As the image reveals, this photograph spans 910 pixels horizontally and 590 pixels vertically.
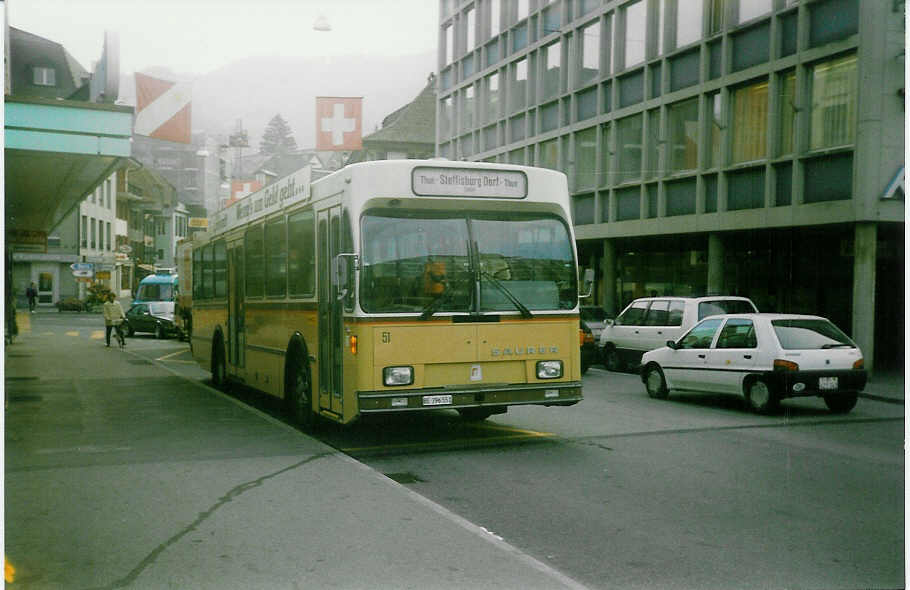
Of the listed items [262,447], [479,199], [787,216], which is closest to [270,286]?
[262,447]

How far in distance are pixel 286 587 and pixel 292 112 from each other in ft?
15.8

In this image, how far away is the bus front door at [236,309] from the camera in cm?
1357

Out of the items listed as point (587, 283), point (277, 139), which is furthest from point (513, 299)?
point (277, 139)

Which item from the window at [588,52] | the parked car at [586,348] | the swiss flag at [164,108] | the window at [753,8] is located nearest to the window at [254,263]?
the swiss flag at [164,108]

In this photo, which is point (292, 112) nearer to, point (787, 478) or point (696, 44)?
point (787, 478)

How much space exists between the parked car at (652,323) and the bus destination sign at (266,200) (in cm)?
860

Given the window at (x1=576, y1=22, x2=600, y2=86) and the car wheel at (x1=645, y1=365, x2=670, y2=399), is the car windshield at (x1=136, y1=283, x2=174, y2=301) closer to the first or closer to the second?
the window at (x1=576, y1=22, x2=600, y2=86)

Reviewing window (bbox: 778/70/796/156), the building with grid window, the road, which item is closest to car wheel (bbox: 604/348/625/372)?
the building with grid window

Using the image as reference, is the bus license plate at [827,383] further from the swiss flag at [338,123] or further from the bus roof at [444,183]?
the swiss flag at [338,123]

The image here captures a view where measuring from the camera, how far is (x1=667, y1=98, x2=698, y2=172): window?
21172 millimetres

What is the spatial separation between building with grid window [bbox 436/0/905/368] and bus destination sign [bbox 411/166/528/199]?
0.87 m

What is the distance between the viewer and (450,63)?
31.0ft

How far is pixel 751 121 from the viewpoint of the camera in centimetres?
1984

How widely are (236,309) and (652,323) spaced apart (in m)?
8.63
